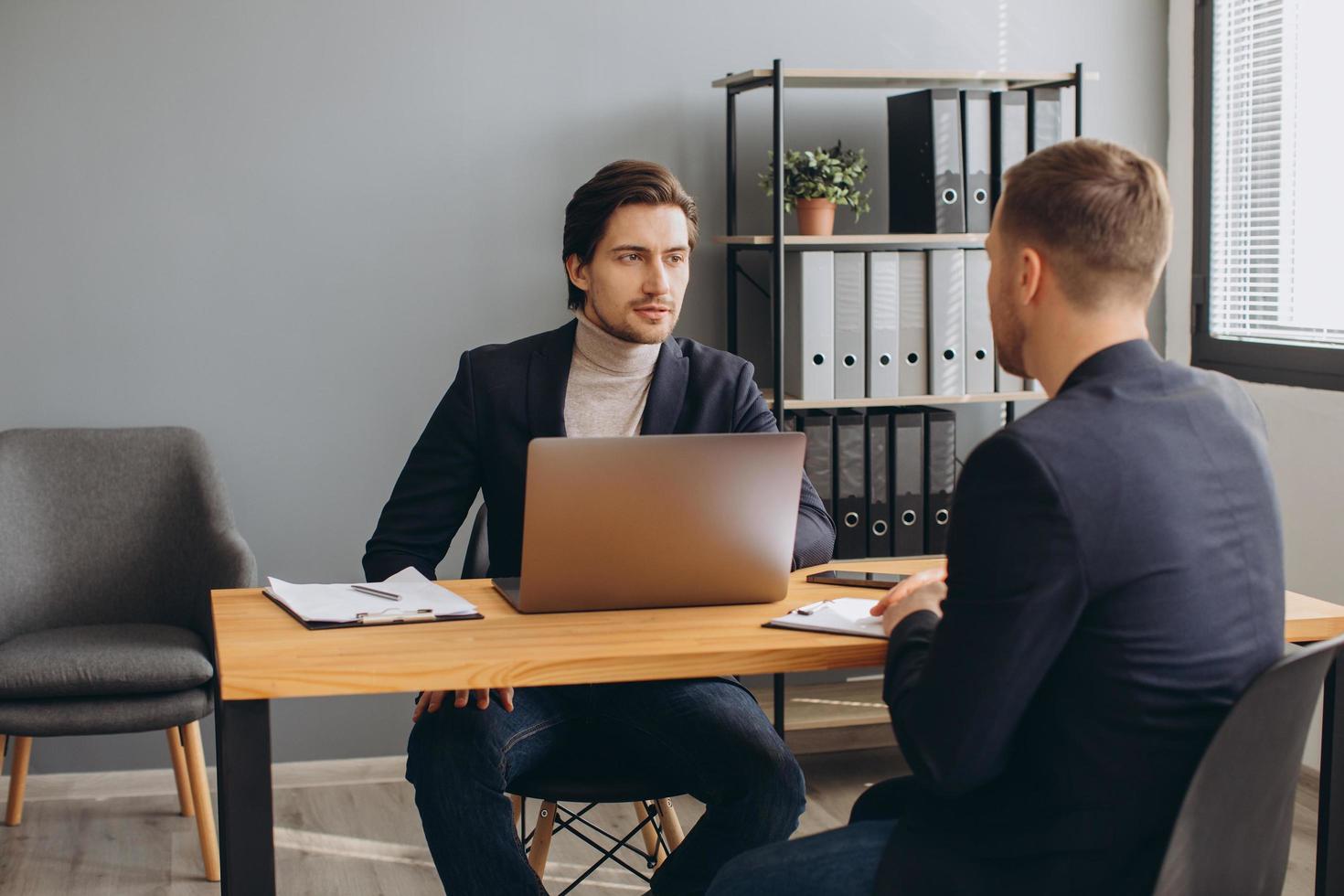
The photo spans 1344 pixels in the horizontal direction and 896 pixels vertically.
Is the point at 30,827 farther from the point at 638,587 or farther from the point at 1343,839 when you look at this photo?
the point at 1343,839

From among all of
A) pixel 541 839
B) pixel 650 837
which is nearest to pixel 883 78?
pixel 650 837

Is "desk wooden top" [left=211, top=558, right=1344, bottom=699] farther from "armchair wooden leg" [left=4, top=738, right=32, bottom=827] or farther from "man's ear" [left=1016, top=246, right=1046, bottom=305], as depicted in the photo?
"armchair wooden leg" [left=4, top=738, right=32, bottom=827]

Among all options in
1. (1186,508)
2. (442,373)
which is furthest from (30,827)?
(1186,508)

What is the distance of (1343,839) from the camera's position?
5.76ft

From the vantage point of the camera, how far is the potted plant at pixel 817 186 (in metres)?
3.34

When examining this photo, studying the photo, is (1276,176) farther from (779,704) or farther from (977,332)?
(779,704)

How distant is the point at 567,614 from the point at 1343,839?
1024mm

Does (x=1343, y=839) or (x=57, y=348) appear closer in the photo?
(x=1343, y=839)

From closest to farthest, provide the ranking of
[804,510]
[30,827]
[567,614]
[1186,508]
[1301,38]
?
[1186,508], [567,614], [804,510], [30,827], [1301,38]

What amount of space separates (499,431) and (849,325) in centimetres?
127

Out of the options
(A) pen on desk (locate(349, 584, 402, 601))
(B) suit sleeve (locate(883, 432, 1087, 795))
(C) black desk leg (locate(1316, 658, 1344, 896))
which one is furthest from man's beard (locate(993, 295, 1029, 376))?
(A) pen on desk (locate(349, 584, 402, 601))

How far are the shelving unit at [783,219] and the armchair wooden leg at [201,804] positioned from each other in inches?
50.3

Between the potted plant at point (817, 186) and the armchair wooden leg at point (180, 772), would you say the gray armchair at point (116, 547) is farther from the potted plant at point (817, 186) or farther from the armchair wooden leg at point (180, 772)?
the potted plant at point (817, 186)

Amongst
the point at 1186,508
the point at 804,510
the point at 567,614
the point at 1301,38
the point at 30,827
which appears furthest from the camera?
the point at 1301,38
